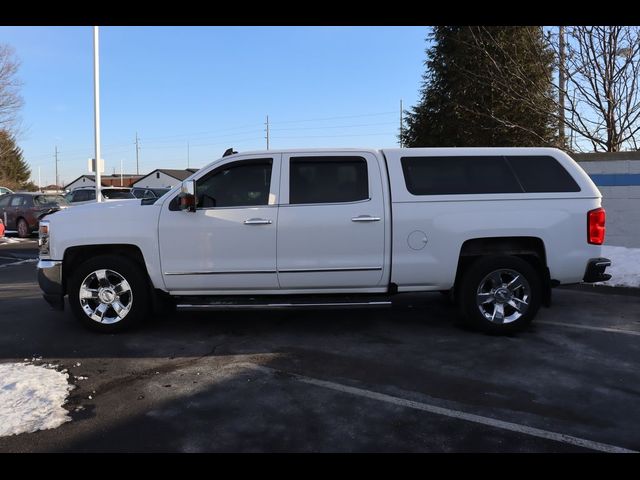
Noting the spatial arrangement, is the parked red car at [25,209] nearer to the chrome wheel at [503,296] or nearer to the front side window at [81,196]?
the front side window at [81,196]

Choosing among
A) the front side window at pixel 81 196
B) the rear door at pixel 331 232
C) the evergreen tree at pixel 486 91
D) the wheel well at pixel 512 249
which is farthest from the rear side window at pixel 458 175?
the front side window at pixel 81 196

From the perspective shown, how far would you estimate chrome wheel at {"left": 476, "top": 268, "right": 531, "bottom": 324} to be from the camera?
5.68m

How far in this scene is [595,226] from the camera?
5.64 m

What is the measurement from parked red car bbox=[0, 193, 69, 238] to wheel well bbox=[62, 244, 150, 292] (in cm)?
1324

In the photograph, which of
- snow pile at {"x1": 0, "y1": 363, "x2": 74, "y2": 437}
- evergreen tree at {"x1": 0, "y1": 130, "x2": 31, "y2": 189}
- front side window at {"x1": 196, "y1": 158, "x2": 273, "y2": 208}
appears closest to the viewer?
snow pile at {"x1": 0, "y1": 363, "x2": 74, "y2": 437}

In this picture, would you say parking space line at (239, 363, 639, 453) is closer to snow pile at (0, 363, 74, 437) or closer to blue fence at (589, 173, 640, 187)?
snow pile at (0, 363, 74, 437)

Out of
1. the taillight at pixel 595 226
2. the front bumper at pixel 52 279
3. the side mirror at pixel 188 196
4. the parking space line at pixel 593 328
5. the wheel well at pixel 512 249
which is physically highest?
the side mirror at pixel 188 196

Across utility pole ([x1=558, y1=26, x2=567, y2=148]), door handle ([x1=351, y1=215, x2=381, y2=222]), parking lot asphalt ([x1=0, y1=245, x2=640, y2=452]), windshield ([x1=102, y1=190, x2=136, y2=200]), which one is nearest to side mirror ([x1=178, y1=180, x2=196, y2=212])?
parking lot asphalt ([x1=0, y1=245, x2=640, y2=452])

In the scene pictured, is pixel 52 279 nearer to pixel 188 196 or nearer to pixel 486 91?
pixel 188 196

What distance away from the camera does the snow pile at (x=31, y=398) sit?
3.66 meters

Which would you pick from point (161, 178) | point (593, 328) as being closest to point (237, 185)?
point (593, 328)

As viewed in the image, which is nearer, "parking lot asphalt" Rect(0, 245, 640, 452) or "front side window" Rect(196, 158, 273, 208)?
"parking lot asphalt" Rect(0, 245, 640, 452)

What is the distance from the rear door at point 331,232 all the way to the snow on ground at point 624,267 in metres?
4.84
